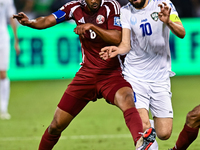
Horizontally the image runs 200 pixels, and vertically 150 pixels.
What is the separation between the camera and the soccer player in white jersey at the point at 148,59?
5414 millimetres

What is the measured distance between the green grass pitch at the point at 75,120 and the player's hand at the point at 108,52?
75.0 inches

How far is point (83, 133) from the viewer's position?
750 cm

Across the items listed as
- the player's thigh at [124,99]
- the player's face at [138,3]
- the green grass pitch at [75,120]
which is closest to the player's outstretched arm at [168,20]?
the player's face at [138,3]

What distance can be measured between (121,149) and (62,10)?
2115mm

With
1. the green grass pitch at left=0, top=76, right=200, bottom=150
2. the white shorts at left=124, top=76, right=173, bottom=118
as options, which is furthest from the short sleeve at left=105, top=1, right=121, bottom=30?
the green grass pitch at left=0, top=76, right=200, bottom=150

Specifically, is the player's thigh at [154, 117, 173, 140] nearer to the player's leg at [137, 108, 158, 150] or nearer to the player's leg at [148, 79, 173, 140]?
the player's leg at [148, 79, 173, 140]

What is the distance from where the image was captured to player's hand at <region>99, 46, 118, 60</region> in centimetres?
493

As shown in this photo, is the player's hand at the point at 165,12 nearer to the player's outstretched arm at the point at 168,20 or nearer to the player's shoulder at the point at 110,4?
the player's outstretched arm at the point at 168,20

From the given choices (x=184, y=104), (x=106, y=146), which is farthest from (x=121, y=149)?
(x=184, y=104)

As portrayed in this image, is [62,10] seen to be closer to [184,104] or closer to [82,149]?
[82,149]

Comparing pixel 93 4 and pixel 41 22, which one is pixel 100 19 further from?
pixel 41 22

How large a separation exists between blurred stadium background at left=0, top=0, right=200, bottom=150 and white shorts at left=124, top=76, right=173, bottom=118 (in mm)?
1776

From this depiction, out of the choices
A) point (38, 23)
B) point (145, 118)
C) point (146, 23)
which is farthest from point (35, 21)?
point (145, 118)

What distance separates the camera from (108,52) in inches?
195
